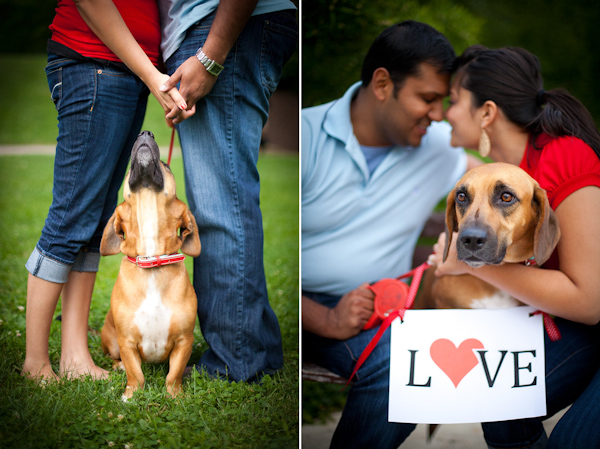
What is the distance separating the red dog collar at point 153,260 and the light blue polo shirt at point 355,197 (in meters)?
0.84

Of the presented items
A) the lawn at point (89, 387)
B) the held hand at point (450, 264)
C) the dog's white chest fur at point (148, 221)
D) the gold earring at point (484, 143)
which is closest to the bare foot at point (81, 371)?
the lawn at point (89, 387)

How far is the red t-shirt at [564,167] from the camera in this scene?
214 centimetres

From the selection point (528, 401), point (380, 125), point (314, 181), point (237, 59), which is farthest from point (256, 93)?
point (528, 401)

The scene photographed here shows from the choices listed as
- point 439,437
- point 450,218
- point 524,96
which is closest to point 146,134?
point 450,218

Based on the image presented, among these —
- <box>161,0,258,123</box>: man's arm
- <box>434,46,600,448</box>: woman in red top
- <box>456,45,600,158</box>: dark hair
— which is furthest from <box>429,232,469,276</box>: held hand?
<box>161,0,258,123</box>: man's arm

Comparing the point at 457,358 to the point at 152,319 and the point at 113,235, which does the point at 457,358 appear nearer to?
the point at 152,319

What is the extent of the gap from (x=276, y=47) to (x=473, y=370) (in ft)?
5.16

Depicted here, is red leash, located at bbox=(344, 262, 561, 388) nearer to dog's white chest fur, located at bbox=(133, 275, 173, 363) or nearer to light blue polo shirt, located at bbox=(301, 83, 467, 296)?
light blue polo shirt, located at bbox=(301, 83, 467, 296)

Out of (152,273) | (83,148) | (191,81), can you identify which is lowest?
(152,273)

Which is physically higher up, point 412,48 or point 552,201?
point 412,48

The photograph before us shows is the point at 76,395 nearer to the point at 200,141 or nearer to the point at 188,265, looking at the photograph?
the point at 188,265

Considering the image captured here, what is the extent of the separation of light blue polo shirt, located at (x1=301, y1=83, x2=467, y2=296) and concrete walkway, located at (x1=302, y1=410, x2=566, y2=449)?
38.0 inches

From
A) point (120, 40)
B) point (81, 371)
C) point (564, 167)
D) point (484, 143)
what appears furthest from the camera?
point (484, 143)

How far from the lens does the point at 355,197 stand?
2.68 meters
